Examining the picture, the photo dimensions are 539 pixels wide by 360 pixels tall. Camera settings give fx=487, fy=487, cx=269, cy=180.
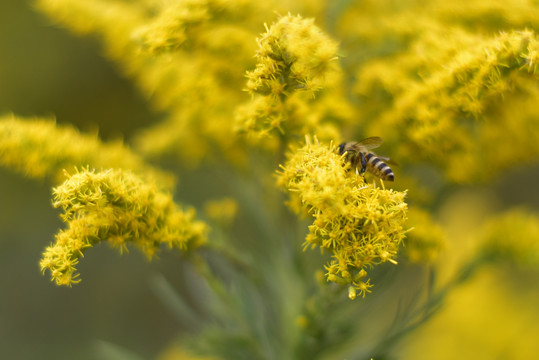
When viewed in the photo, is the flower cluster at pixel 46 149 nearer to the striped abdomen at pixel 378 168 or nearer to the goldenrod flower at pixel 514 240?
the striped abdomen at pixel 378 168

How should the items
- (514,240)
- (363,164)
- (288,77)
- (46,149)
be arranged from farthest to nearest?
1. (514,240)
2. (46,149)
3. (363,164)
4. (288,77)

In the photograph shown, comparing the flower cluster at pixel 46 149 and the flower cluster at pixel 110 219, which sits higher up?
the flower cluster at pixel 46 149

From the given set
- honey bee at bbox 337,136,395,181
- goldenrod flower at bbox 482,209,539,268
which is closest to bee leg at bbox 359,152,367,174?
honey bee at bbox 337,136,395,181

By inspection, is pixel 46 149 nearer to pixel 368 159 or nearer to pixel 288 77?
pixel 288 77

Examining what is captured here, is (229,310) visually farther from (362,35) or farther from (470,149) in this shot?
(362,35)

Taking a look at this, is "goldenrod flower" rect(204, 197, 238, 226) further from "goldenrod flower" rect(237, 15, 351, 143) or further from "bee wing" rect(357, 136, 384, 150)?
"bee wing" rect(357, 136, 384, 150)

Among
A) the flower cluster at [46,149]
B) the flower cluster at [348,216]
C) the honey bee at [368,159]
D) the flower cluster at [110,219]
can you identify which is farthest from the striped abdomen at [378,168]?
the flower cluster at [46,149]

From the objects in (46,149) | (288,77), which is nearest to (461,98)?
(288,77)
